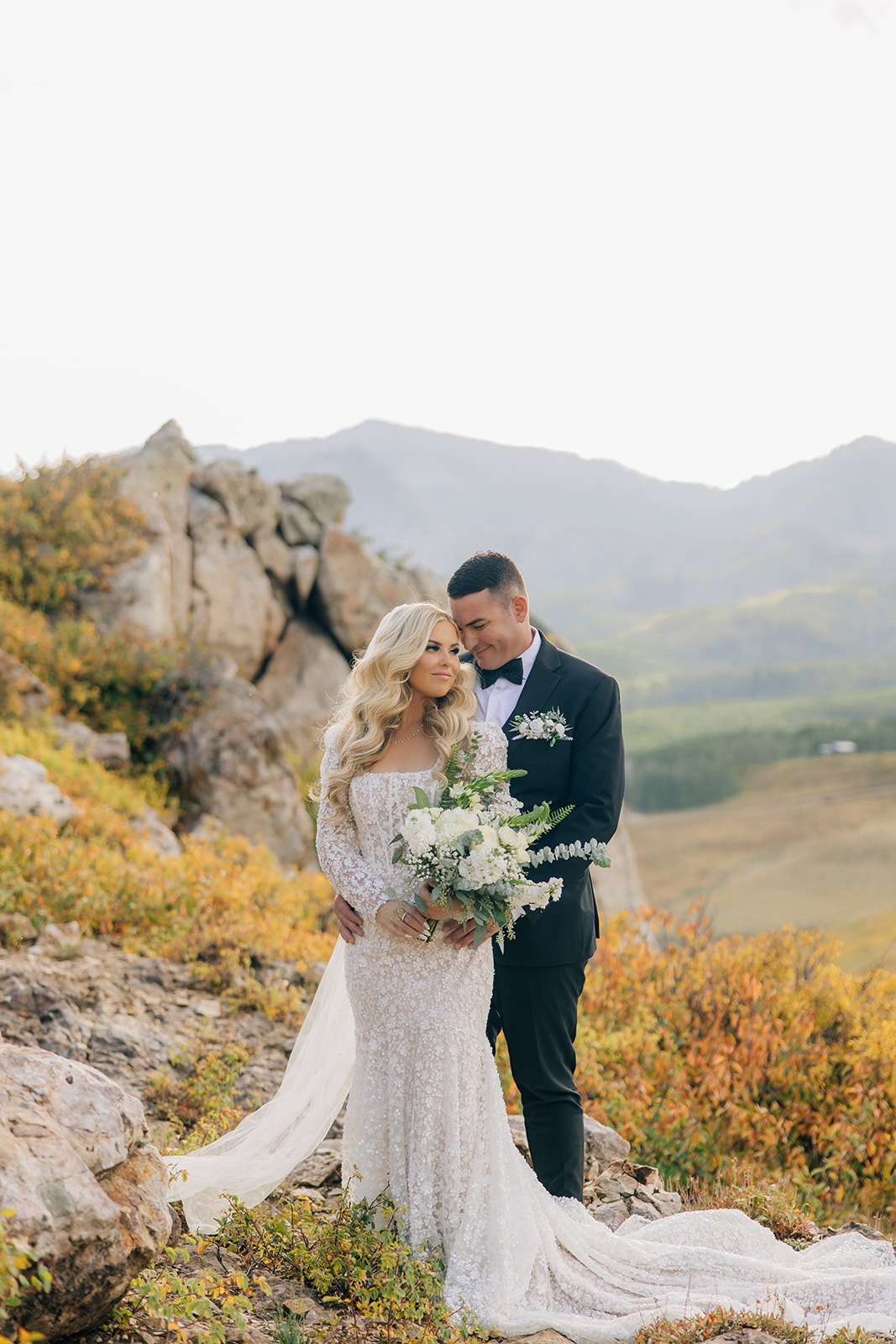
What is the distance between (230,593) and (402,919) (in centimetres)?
1326

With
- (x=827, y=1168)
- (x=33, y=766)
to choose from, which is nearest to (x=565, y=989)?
(x=827, y=1168)

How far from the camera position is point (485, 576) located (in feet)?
14.4

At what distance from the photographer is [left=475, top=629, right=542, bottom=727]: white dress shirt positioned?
15.1 feet

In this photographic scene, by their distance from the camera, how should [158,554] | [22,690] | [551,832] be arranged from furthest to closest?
[158,554] < [22,690] < [551,832]

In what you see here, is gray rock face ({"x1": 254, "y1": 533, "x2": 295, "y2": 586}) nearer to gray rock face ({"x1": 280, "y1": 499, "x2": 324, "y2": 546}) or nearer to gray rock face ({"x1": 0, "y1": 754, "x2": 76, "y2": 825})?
gray rock face ({"x1": 280, "y1": 499, "x2": 324, "y2": 546})

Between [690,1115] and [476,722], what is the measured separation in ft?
13.0

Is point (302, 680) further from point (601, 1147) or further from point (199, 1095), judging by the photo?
point (601, 1147)

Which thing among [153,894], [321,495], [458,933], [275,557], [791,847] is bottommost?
[791,847]

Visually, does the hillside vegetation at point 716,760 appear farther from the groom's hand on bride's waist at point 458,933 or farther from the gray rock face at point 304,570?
the groom's hand on bride's waist at point 458,933

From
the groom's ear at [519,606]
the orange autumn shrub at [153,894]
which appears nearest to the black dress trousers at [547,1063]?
the groom's ear at [519,606]

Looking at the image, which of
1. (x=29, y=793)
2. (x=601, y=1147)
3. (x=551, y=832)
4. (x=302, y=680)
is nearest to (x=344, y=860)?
(x=551, y=832)

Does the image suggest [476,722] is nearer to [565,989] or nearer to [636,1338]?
[565,989]

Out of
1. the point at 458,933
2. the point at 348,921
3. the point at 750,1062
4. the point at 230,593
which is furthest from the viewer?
the point at 230,593

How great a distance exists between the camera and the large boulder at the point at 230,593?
1619 centimetres
